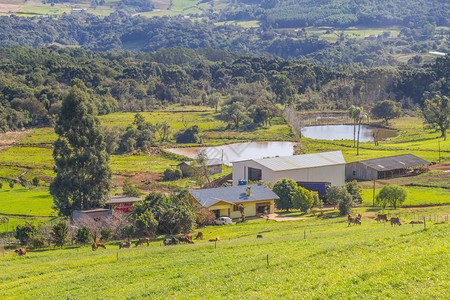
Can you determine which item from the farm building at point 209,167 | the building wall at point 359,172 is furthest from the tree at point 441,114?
the farm building at point 209,167

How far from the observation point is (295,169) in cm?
5347

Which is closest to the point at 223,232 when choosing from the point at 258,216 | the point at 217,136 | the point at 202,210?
the point at 202,210

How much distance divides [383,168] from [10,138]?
5719cm

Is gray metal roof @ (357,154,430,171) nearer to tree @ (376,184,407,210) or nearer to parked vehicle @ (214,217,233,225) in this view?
tree @ (376,184,407,210)

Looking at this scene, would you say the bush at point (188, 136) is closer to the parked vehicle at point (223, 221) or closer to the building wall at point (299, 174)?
the building wall at point (299, 174)

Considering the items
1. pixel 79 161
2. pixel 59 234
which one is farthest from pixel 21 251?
pixel 79 161

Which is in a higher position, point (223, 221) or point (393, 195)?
point (393, 195)

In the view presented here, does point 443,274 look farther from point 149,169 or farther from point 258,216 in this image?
A: point 149,169

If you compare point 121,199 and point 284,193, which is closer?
point 284,193

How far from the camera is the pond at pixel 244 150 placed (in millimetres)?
82188

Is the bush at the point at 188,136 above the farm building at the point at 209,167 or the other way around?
above

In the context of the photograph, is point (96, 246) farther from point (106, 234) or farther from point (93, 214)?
point (93, 214)

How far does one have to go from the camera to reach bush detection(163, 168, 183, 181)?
210 ft

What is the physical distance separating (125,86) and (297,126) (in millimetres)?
49826
